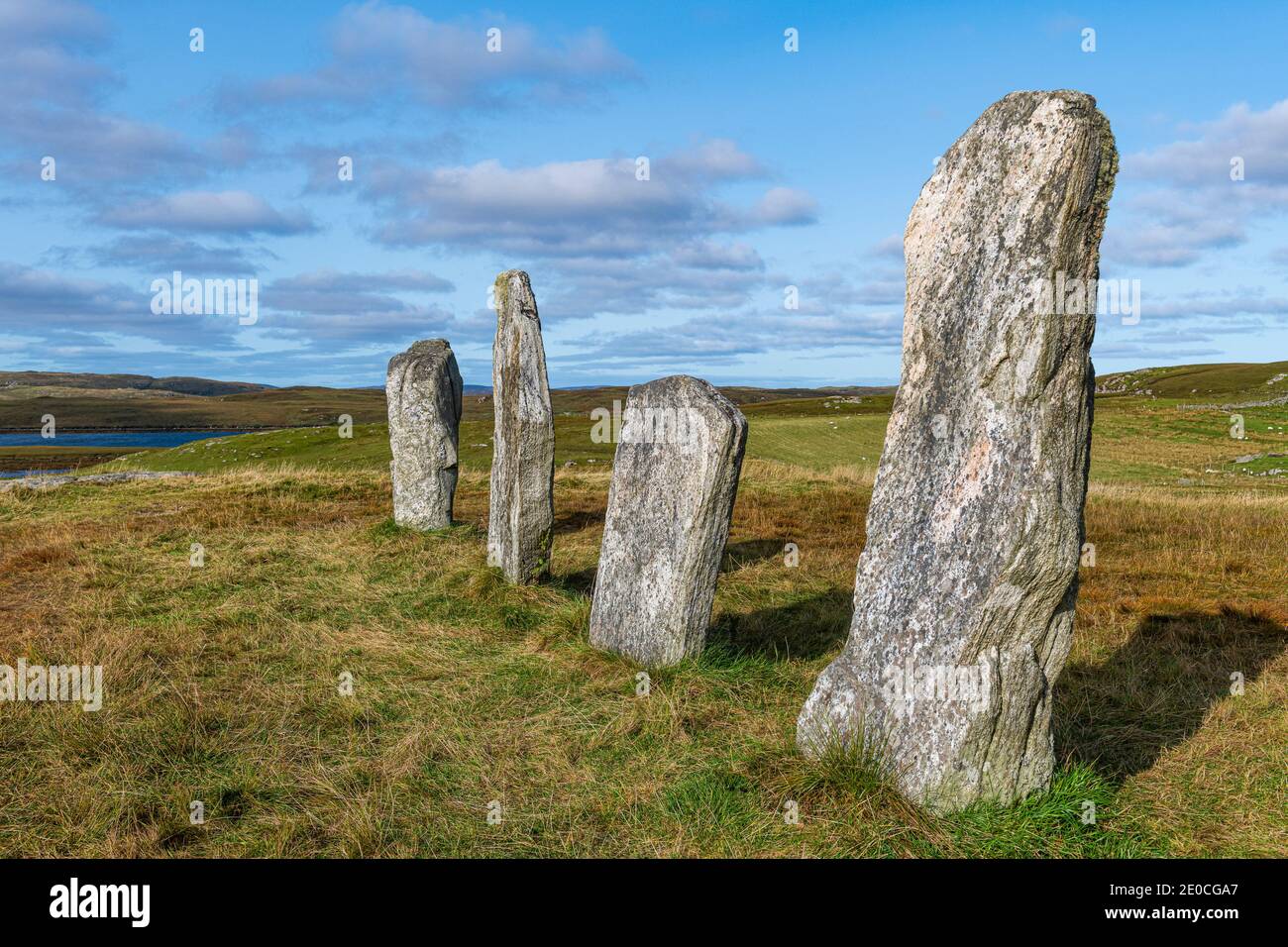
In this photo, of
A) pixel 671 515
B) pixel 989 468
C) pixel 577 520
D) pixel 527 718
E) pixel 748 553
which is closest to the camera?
pixel 989 468

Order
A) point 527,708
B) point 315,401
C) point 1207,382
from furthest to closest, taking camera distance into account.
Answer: point 315,401, point 1207,382, point 527,708

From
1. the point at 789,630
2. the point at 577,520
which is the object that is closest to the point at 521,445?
the point at 789,630

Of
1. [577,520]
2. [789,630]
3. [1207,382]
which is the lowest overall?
[789,630]

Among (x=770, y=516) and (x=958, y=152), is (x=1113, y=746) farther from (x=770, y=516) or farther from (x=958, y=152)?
(x=770, y=516)

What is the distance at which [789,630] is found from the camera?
9406 mm

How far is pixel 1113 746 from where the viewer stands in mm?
6332

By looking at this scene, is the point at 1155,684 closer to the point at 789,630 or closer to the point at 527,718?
the point at 789,630

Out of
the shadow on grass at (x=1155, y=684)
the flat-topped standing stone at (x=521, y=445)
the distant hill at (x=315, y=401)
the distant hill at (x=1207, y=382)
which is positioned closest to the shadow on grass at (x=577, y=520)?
the flat-topped standing stone at (x=521, y=445)

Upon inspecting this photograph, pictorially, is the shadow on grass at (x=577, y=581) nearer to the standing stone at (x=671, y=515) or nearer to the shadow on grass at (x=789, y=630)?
the shadow on grass at (x=789, y=630)

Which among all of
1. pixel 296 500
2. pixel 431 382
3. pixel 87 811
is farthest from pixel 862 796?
pixel 296 500

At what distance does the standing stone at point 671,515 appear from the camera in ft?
24.9

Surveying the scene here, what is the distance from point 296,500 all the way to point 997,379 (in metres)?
16.5

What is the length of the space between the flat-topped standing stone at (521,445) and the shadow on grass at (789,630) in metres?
2.75

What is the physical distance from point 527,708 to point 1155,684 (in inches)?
213
